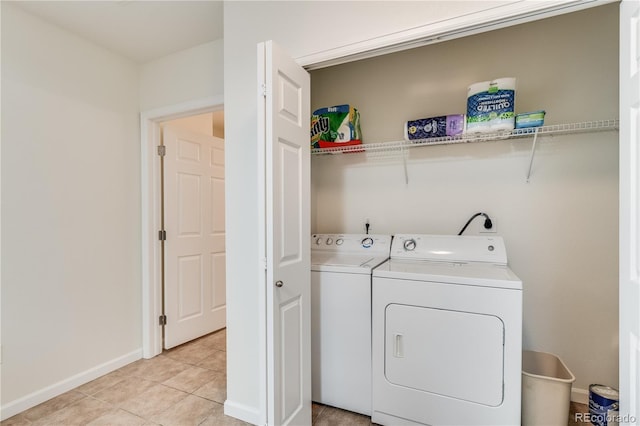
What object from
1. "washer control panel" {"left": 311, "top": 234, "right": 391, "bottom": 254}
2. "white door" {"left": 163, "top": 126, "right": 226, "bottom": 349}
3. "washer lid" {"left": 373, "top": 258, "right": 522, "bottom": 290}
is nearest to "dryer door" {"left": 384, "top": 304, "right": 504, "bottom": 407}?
"washer lid" {"left": 373, "top": 258, "right": 522, "bottom": 290}

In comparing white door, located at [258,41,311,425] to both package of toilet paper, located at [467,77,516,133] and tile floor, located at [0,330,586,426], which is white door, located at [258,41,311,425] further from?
package of toilet paper, located at [467,77,516,133]

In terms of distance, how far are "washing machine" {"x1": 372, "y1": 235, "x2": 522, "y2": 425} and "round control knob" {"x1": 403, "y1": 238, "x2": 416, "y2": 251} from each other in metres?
0.28

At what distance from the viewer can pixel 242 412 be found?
1841 mm

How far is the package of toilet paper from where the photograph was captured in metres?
1.76

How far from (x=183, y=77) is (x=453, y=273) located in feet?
7.94

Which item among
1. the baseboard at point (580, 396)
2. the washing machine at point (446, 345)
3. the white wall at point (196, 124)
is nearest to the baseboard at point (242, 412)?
the washing machine at point (446, 345)

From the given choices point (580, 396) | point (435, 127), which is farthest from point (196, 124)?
point (580, 396)

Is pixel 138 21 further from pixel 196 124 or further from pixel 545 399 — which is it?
pixel 545 399

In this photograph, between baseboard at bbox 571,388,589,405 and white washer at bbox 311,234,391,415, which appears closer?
white washer at bbox 311,234,391,415

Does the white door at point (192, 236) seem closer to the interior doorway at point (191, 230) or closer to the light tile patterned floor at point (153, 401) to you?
the interior doorway at point (191, 230)

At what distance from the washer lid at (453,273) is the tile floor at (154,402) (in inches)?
34.9

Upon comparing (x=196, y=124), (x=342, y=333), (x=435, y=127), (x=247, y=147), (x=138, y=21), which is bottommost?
(x=342, y=333)

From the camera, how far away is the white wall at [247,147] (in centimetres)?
163

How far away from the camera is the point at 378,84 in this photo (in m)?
2.46
